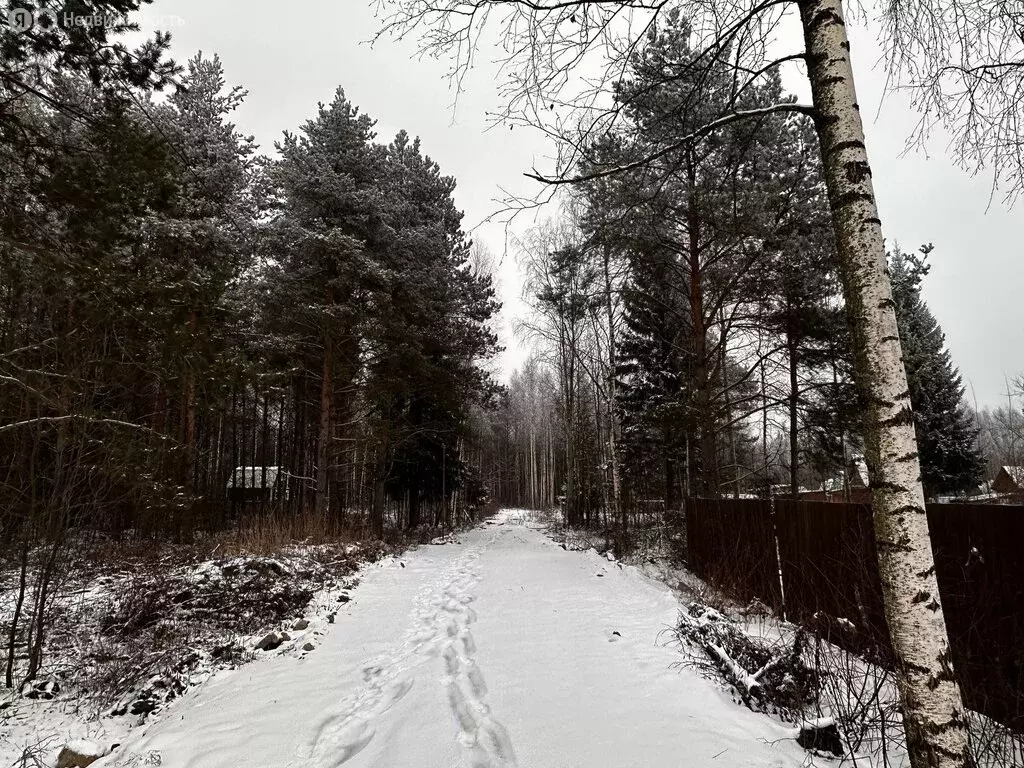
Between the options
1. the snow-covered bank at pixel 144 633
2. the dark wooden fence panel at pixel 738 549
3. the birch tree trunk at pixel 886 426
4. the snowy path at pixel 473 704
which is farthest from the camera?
the dark wooden fence panel at pixel 738 549

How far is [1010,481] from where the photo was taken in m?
18.9

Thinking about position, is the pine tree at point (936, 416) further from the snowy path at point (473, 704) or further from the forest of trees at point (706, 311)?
the snowy path at point (473, 704)

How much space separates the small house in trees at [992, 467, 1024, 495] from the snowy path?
11742 mm

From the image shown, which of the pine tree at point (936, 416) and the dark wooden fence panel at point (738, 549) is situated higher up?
the pine tree at point (936, 416)

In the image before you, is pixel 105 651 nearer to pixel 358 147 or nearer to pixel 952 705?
pixel 952 705

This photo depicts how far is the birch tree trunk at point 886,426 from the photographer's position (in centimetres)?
207

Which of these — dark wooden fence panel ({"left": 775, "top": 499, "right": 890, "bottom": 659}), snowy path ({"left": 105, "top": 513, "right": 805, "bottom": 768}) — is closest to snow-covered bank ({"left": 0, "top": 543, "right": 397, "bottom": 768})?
snowy path ({"left": 105, "top": 513, "right": 805, "bottom": 768})

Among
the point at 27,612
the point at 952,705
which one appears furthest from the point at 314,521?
the point at 952,705

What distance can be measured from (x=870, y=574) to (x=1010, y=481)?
2155cm

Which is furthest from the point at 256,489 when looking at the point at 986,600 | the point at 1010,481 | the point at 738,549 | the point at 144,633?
the point at 1010,481

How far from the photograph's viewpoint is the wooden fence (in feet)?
10.2

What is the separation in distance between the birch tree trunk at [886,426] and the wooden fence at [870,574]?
665mm

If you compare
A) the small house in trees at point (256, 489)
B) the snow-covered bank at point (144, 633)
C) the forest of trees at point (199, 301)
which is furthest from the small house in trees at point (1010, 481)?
the small house in trees at point (256, 489)

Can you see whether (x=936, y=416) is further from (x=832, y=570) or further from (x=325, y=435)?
(x=325, y=435)
